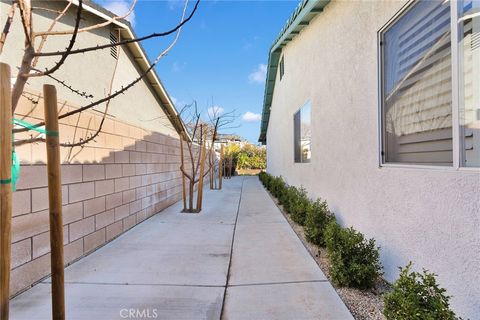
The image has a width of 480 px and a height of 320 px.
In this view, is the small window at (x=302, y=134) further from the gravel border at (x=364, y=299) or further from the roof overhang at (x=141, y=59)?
the gravel border at (x=364, y=299)

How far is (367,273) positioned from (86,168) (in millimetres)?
3471

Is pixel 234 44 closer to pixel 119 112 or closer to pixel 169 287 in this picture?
pixel 119 112

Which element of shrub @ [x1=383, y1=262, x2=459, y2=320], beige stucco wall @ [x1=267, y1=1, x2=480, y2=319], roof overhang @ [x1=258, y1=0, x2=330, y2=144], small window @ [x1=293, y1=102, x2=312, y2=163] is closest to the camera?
shrub @ [x1=383, y1=262, x2=459, y2=320]

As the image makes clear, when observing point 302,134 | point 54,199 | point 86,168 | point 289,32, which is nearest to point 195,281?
point 54,199

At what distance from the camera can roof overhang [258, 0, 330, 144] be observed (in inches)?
212

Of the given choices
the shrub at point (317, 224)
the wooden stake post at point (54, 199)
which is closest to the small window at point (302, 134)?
the shrub at point (317, 224)

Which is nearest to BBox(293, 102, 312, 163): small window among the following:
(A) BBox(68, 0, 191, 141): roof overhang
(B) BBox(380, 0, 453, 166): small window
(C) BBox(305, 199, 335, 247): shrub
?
(C) BBox(305, 199, 335, 247): shrub

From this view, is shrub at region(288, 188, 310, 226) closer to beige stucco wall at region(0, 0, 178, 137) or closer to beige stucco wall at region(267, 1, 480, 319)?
beige stucco wall at region(267, 1, 480, 319)

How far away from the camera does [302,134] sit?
7004mm

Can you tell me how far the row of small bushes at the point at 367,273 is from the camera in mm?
1777

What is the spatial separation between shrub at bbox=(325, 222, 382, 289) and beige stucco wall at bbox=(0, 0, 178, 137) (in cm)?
453

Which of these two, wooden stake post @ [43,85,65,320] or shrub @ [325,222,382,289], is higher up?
wooden stake post @ [43,85,65,320]

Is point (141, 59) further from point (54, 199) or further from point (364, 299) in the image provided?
point (364, 299)

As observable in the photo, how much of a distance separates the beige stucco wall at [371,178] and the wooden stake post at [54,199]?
234 cm
